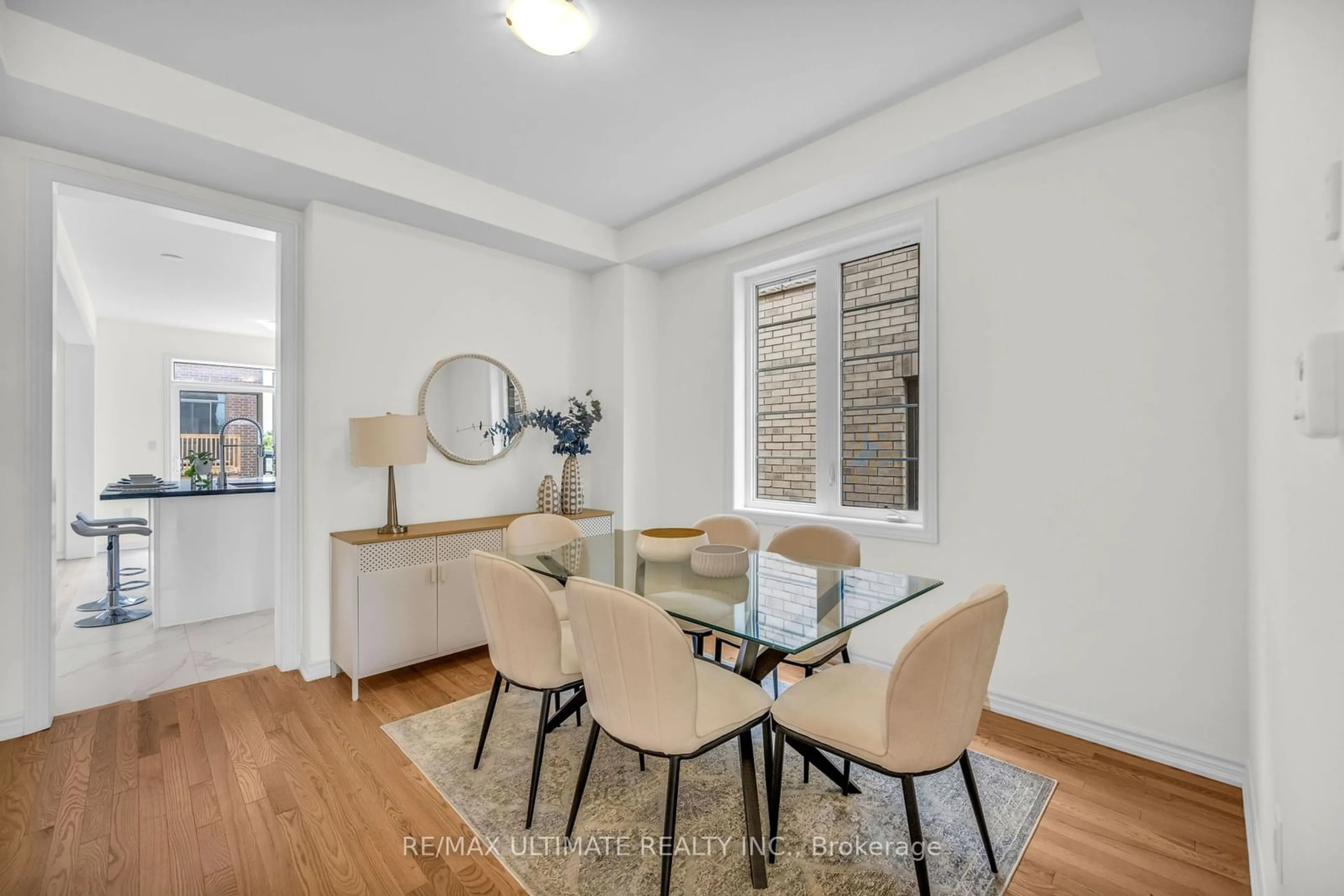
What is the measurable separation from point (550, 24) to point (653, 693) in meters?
2.20

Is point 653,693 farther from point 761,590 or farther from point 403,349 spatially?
point 403,349

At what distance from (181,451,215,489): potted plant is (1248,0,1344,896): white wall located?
5.35 metres

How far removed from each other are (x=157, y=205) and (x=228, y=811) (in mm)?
2710

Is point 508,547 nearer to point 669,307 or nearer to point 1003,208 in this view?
point 669,307

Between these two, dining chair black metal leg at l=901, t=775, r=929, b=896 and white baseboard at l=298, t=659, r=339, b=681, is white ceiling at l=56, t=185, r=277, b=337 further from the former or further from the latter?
dining chair black metal leg at l=901, t=775, r=929, b=896

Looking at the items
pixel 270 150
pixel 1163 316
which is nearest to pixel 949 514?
pixel 1163 316

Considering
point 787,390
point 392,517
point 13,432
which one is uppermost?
point 787,390

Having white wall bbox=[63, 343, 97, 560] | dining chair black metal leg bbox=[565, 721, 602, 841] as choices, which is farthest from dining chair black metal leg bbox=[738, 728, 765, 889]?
white wall bbox=[63, 343, 97, 560]

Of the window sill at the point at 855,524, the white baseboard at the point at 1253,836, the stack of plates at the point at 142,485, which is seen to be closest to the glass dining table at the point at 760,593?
the window sill at the point at 855,524

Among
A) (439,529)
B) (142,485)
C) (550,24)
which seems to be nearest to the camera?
(550,24)

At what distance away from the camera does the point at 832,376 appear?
11.0 feet

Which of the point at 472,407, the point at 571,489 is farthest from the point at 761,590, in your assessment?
the point at 472,407

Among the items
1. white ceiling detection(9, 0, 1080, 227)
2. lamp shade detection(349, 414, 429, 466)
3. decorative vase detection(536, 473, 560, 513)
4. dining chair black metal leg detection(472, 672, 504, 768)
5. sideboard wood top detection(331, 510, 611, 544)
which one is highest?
white ceiling detection(9, 0, 1080, 227)

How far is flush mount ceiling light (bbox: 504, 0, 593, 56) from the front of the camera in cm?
195
